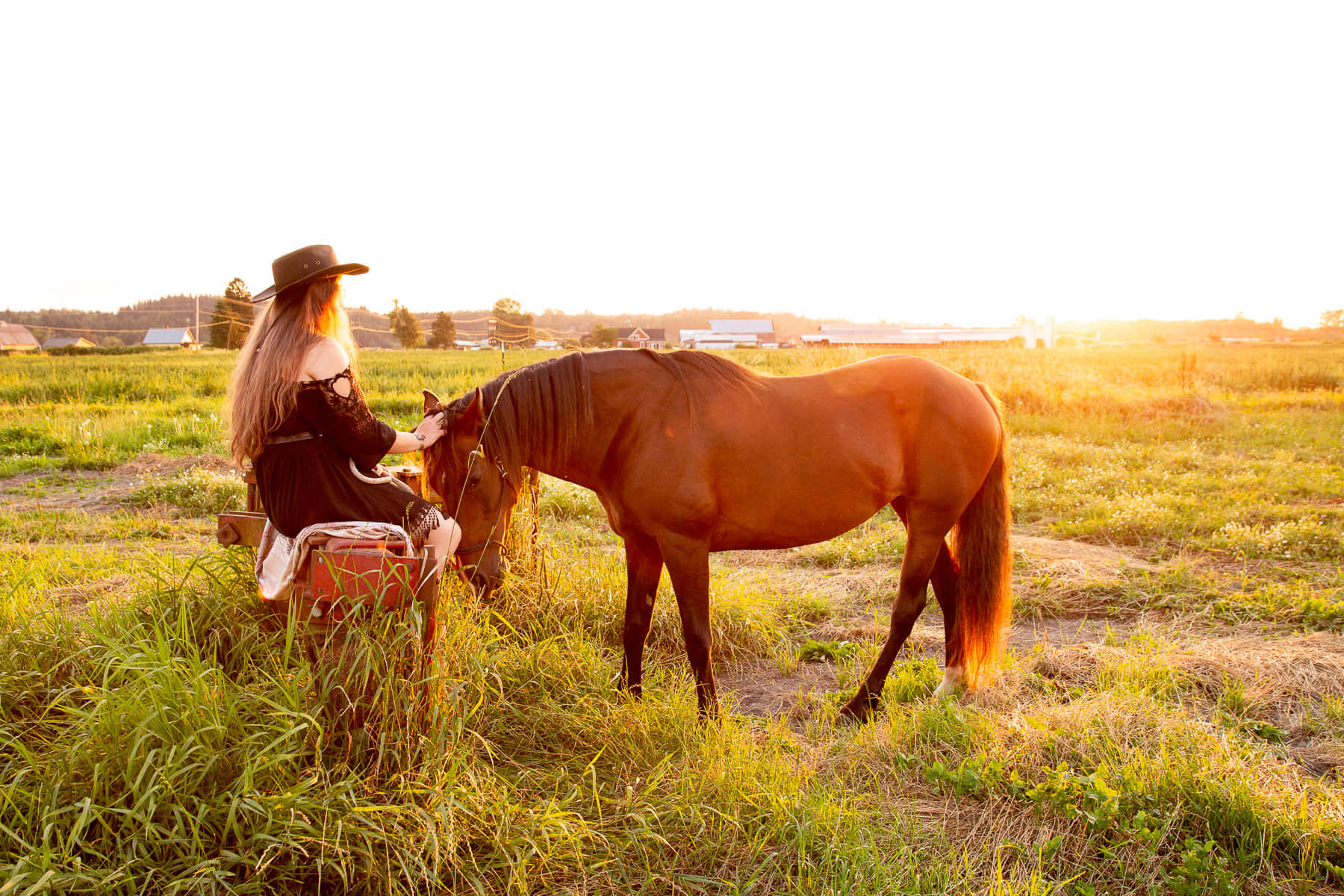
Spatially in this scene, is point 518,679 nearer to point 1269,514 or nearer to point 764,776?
point 764,776

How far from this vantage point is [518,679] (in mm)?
3242

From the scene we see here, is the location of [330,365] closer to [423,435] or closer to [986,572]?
[423,435]

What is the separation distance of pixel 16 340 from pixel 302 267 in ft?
212

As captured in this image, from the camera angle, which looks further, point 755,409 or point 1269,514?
point 1269,514

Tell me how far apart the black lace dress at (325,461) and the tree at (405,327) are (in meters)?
63.7

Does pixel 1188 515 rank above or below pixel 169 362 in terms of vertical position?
below

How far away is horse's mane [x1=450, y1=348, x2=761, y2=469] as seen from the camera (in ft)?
10.4

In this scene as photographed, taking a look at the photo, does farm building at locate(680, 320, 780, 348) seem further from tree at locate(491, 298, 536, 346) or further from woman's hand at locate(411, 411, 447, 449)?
woman's hand at locate(411, 411, 447, 449)

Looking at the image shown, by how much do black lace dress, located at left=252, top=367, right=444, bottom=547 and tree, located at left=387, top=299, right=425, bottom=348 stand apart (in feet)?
209

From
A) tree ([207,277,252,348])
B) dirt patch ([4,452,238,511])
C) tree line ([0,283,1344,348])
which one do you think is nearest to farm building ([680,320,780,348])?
tree line ([0,283,1344,348])

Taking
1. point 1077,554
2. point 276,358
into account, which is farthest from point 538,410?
point 1077,554

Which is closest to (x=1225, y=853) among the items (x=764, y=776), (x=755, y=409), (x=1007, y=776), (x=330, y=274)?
(x=1007, y=776)

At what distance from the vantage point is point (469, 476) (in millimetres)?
3055

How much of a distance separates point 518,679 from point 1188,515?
6.74 meters
